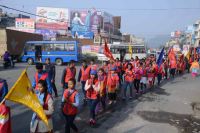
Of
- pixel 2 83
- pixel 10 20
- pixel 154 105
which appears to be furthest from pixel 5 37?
pixel 10 20

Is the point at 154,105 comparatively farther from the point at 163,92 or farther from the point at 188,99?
the point at 163,92

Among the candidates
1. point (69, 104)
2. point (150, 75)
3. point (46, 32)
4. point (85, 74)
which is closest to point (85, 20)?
point (46, 32)

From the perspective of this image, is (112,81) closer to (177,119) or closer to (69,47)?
(177,119)

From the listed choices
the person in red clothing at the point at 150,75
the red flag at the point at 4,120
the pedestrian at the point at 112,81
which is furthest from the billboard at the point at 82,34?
the red flag at the point at 4,120

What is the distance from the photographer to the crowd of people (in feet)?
18.1

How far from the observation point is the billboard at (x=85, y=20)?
60062 mm

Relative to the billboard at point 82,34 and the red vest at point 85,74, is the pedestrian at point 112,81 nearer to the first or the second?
the red vest at point 85,74

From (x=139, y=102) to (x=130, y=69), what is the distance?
135 centimetres

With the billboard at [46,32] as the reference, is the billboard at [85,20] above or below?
above

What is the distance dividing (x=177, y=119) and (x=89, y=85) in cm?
327

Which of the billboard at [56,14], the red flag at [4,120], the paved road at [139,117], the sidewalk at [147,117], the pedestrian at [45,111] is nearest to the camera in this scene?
the red flag at [4,120]

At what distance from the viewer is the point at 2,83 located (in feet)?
19.5

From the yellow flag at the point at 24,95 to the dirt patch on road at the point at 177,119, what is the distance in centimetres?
476

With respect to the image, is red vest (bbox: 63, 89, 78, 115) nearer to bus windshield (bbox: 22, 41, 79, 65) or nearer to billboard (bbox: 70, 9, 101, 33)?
bus windshield (bbox: 22, 41, 79, 65)
